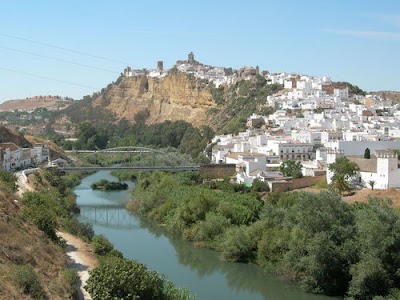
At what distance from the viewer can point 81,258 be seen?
1506 centimetres

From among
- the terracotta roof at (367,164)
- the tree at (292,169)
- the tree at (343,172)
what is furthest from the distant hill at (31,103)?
the tree at (343,172)

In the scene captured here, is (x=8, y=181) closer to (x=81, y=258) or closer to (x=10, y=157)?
(x=81, y=258)

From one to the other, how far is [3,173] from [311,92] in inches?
1374

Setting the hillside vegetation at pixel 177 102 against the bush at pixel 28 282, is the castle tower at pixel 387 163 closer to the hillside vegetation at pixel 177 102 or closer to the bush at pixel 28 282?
the bush at pixel 28 282

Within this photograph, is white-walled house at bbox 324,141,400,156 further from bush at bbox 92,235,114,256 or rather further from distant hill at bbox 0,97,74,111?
distant hill at bbox 0,97,74,111

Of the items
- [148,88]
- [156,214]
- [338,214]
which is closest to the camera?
[338,214]

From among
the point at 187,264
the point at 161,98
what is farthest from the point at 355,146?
the point at 161,98

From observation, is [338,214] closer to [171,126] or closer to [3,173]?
[3,173]

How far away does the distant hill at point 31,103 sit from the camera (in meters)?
117

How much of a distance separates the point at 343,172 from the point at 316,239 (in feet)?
34.0

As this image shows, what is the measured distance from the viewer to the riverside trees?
583 inches

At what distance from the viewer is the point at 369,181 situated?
83.1 ft

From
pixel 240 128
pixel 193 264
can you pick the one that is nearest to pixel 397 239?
pixel 193 264

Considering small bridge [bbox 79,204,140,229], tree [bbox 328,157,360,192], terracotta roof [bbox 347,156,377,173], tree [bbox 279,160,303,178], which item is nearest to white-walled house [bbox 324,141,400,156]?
tree [bbox 279,160,303,178]
